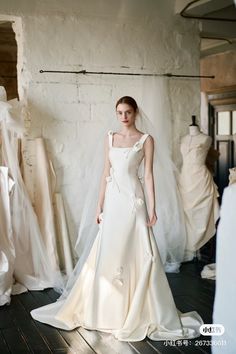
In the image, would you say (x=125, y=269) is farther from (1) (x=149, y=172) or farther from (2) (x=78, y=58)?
(2) (x=78, y=58)

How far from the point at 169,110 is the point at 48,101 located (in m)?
1.17

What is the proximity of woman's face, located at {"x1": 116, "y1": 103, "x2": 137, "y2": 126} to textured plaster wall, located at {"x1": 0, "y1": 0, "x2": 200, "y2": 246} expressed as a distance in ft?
2.92

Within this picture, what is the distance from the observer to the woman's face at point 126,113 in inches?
124

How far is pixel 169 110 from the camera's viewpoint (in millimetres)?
4695

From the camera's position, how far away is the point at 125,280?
3.03 metres

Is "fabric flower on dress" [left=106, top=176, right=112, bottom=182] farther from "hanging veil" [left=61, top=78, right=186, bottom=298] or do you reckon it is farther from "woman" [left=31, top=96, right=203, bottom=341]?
"hanging veil" [left=61, top=78, right=186, bottom=298]

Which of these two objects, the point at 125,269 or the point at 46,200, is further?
the point at 46,200

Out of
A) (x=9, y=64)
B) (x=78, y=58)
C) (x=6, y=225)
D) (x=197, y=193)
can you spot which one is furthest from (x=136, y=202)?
(x=9, y=64)

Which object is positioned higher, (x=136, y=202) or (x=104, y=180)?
(x=104, y=180)

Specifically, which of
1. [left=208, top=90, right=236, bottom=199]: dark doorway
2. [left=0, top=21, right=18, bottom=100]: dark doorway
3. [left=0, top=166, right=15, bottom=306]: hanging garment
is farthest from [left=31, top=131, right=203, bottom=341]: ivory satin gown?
[left=208, top=90, right=236, bottom=199]: dark doorway

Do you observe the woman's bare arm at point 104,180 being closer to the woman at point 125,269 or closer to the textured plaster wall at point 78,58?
the woman at point 125,269

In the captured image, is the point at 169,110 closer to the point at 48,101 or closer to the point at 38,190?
the point at 48,101

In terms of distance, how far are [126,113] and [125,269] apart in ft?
3.22

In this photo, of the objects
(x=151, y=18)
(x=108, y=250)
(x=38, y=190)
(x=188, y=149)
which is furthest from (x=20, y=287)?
(x=151, y=18)
